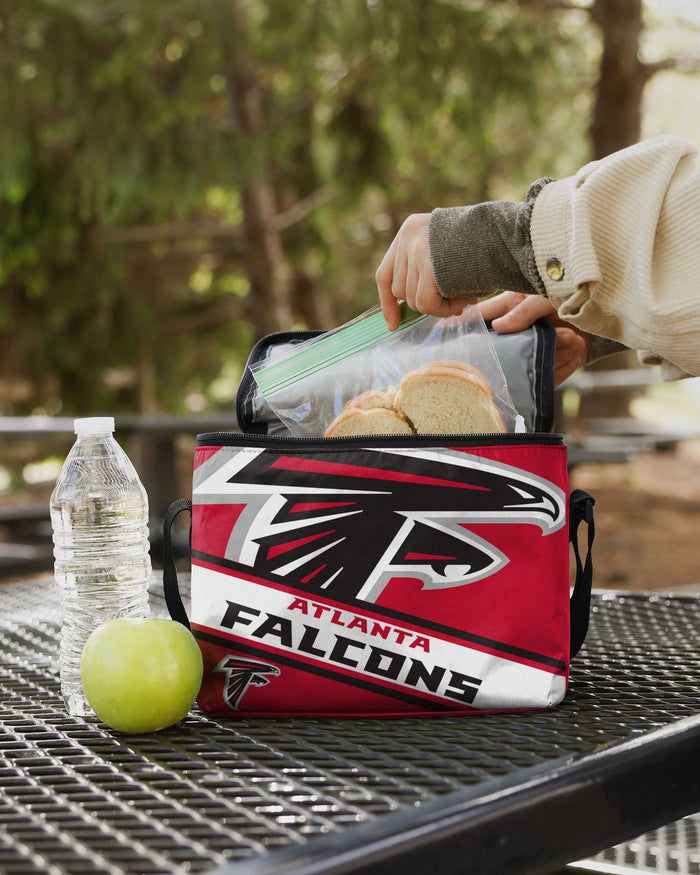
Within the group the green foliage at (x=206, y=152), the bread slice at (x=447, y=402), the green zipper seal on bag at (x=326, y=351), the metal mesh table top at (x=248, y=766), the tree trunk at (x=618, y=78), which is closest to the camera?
the metal mesh table top at (x=248, y=766)

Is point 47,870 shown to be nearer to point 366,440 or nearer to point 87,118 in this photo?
point 366,440

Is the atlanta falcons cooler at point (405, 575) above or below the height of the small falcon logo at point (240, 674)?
above

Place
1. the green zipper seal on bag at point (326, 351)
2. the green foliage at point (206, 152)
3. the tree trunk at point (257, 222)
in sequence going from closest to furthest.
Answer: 1. the green zipper seal on bag at point (326, 351)
2. the green foliage at point (206, 152)
3. the tree trunk at point (257, 222)

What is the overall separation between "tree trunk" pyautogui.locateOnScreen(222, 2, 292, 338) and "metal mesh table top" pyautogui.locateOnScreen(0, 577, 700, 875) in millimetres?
6267

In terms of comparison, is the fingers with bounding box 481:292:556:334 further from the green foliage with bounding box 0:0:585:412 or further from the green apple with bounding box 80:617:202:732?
the green foliage with bounding box 0:0:585:412

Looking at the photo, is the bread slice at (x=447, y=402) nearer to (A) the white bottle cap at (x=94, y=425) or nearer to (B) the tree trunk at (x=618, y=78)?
(A) the white bottle cap at (x=94, y=425)

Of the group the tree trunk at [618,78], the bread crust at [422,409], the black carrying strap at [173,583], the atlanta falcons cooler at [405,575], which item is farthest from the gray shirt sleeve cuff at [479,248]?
the tree trunk at [618,78]

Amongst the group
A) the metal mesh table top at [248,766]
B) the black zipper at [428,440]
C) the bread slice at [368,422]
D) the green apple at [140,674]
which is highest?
the bread slice at [368,422]

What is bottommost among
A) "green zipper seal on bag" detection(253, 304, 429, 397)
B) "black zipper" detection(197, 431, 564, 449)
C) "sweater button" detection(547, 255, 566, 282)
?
"black zipper" detection(197, 431, 564, 449)

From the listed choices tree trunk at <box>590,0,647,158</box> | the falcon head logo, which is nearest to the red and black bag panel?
the falcon head logo

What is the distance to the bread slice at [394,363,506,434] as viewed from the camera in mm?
1178

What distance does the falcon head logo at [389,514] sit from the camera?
1.09m

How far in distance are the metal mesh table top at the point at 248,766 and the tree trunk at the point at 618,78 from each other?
23.8ft

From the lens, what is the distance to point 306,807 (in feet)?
2.68
